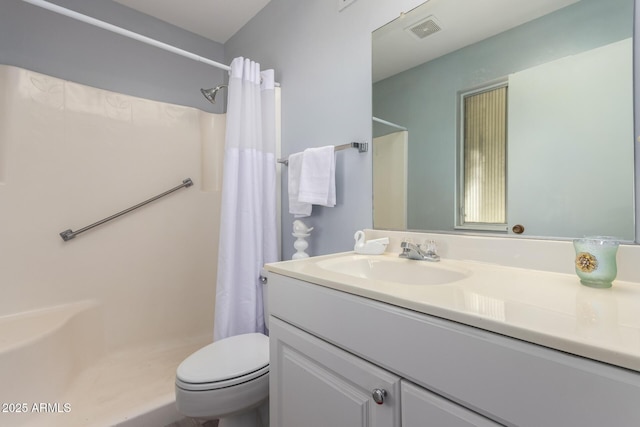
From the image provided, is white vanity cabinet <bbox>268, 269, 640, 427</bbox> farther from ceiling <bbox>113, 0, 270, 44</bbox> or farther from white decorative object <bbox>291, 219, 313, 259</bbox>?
ceiling <bbox>113, 0, 270, 44</bbox>

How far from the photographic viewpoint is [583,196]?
795mm

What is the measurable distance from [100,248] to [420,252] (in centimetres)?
183

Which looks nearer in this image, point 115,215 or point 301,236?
point 301,236

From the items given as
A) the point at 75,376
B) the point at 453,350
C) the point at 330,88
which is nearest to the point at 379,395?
the point at 453,350

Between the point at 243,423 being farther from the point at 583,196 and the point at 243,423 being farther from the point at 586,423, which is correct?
the point at 583,196

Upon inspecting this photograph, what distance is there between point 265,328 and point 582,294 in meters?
1.36

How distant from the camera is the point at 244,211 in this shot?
1509mm

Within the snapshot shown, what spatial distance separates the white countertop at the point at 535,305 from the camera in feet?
1.28

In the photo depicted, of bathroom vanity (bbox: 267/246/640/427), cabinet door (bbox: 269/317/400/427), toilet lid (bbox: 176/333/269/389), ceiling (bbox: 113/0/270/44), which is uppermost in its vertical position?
ceiling (bbox: 113/0/270/44)

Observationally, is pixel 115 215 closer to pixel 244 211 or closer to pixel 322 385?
pixel 244 211

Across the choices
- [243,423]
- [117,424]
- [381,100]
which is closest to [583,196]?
[381,100]

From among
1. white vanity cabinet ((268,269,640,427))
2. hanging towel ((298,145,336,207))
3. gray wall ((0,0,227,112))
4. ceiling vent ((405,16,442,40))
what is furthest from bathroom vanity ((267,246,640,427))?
gray wall ((0,0,227,112))

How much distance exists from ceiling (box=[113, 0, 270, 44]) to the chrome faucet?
6.06ft

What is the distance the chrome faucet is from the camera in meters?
1.02
